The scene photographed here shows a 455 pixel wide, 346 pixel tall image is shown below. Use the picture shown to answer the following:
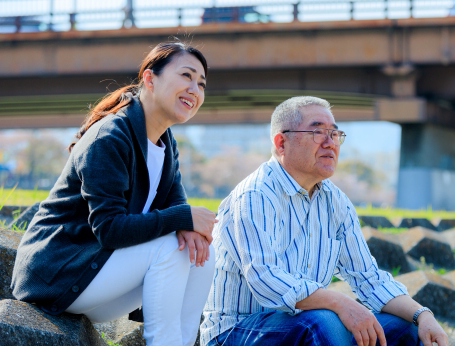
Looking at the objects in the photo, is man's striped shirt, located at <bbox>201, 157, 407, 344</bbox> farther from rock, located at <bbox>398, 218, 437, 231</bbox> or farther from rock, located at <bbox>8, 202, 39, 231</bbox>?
rock, located at <bbox>398, 218, 437, 231</bbox>

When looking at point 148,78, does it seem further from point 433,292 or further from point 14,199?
point 14,199

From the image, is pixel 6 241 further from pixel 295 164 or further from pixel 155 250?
pixel 295 164

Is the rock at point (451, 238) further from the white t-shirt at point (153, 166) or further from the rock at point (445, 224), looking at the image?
the white t-shirt at point (153, 166)

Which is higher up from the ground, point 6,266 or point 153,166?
point 153,166

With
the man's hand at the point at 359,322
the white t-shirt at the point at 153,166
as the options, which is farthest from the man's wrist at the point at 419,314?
the white t-shirt at the point at 153,166

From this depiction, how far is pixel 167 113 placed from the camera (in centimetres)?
286

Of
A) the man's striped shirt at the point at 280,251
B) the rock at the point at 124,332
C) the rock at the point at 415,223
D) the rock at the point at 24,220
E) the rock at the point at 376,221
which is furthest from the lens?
the rock at the point at 415,223

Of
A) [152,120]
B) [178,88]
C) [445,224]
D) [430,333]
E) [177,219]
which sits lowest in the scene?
[445,224]

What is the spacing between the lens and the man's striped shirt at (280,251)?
105 inches

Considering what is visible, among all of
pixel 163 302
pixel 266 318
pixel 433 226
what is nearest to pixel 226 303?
pixel 266 318

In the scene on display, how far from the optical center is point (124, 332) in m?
3.37

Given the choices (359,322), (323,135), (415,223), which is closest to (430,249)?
(415,223)

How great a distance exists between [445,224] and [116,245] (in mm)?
8333

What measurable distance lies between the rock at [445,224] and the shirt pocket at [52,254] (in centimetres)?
809
